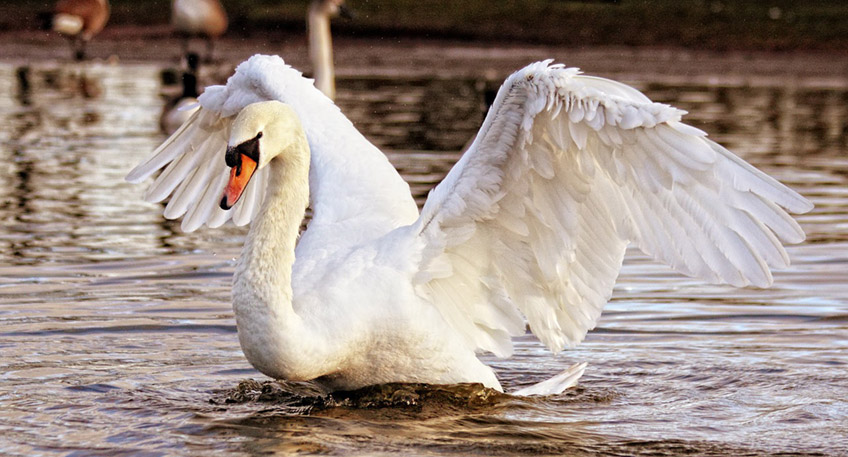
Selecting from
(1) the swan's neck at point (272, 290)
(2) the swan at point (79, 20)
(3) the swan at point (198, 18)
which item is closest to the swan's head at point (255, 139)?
(1) the swan's neck at point (272, 290)

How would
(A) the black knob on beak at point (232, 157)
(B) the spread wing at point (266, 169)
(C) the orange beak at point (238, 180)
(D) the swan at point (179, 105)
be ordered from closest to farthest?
(C) the orange beak at point (238, 180), (A) the black knob on beak at point (232, 157), (B) the spread wing at point (266, 169), (D) the swan at point (179, 105)

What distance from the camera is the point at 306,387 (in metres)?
7.07

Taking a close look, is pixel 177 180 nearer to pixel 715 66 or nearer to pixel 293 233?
pixel 293 233

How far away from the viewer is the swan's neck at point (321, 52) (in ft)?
53.0

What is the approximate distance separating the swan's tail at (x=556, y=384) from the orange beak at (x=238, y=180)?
1788mm

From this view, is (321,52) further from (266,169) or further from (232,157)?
(232,157)

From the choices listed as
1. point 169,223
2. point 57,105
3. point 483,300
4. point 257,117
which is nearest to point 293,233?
point 257,117

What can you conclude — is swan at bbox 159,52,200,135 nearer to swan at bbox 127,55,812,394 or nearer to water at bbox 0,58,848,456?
water at bbox 0,58,848,456

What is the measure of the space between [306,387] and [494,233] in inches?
49.7

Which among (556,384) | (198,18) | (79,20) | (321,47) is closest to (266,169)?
(556,384)

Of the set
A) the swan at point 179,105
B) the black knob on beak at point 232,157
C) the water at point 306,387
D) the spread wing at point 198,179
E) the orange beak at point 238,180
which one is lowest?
the water at point 306,387

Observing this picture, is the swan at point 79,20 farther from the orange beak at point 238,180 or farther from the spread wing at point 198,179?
the orange beak at point 238,180

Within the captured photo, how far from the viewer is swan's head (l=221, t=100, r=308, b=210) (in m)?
5.84

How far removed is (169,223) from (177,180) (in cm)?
314
